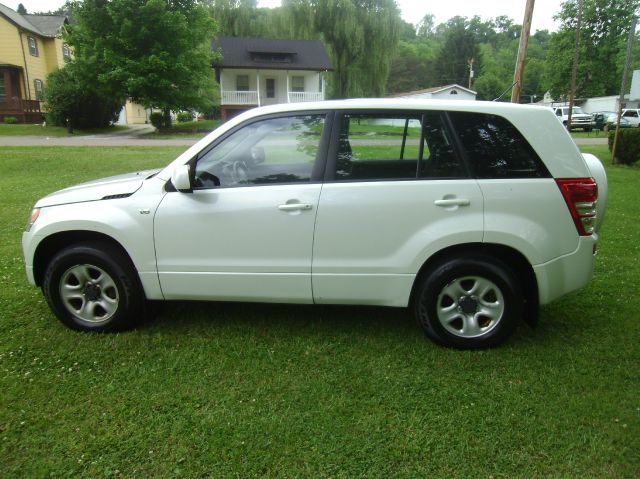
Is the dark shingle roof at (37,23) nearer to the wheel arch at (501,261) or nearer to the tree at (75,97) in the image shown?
the tree at (75,97)

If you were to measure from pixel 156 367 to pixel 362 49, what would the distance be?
39.4m

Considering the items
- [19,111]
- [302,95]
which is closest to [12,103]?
[19,111]

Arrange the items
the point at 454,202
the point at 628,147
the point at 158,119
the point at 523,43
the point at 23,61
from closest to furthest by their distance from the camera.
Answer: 1. the point at 454,202
2. the point at 523,43
3. the point at 628,147
4. the point at 158,119
5. the point at 23,61

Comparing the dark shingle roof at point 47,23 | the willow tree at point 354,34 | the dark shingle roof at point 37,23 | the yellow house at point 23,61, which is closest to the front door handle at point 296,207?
the yellow house at point 23,61

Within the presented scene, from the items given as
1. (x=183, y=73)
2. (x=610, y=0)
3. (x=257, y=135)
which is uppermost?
(x=610, y=0)

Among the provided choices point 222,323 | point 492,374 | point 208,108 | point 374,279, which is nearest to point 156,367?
point 222,323

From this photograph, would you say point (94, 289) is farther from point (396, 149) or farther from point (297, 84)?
point (297, 84)

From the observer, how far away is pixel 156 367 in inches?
138

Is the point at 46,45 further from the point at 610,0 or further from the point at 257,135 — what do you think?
the point at 610,0

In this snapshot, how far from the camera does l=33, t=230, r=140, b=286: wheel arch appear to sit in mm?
3883

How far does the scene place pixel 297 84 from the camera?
1556 inches

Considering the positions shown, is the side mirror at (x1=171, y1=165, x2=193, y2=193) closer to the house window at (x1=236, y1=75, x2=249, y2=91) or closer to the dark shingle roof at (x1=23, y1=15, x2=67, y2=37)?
the house window at (x1=236, y1=75, x2=249, y2=91)

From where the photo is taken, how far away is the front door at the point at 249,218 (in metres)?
3.59

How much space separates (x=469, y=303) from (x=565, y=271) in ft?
2.28
